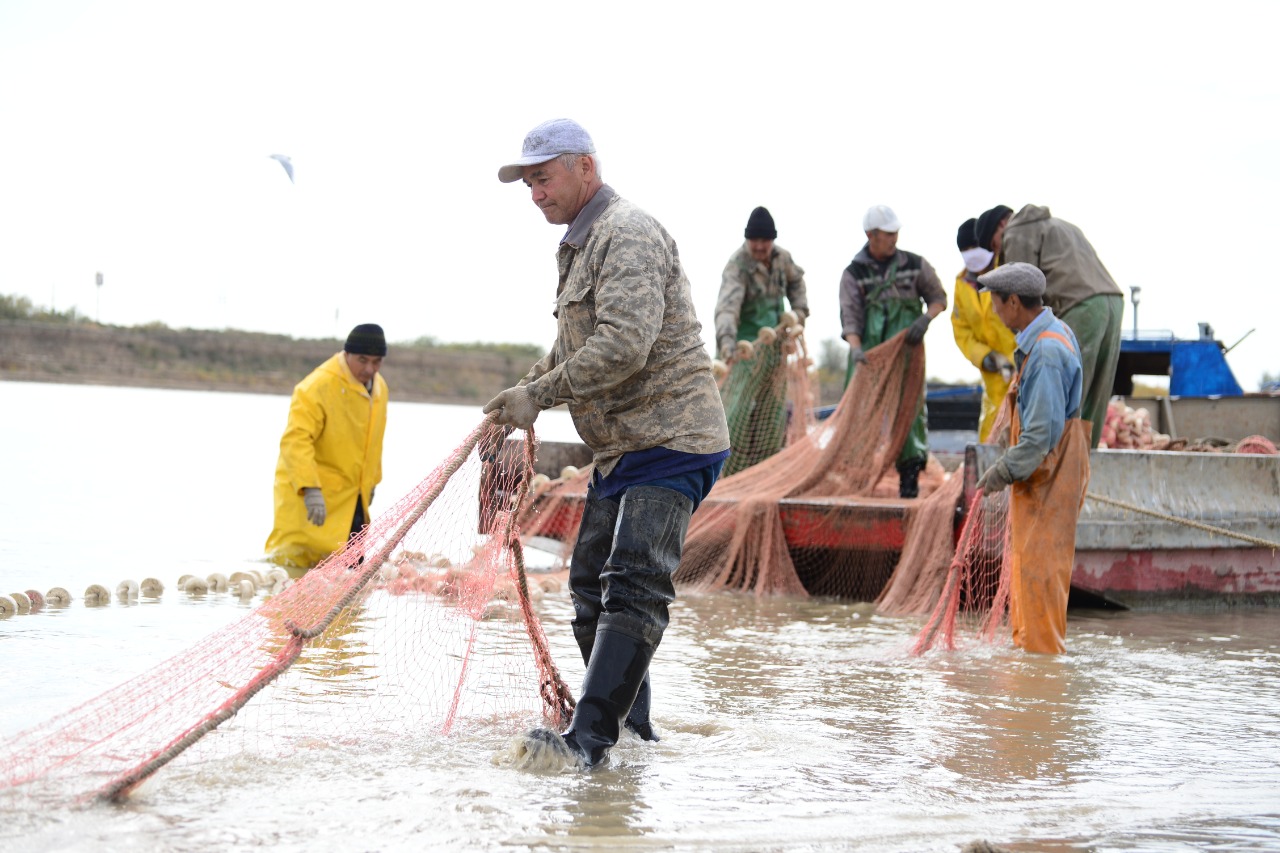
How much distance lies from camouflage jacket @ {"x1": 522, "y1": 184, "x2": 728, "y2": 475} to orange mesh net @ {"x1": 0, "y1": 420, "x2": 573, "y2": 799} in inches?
15.9

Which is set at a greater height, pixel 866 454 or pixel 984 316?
pixel 984 316

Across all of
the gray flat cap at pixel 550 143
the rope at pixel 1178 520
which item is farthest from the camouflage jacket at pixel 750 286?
the gray flat cap at pixel 550 143

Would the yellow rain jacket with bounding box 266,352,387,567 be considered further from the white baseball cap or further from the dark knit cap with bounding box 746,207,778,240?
the white baseball cap

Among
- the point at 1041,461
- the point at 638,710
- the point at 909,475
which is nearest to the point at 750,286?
the point at 909,475

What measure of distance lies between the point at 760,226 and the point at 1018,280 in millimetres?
3956

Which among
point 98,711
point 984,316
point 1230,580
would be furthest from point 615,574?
point 1230,580

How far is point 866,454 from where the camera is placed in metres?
9.16

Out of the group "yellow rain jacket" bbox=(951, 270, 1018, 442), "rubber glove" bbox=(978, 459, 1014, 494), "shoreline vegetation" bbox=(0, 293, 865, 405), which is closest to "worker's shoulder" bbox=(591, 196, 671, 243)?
"rubber glove" bbox=(978, 459, 1014, 494)

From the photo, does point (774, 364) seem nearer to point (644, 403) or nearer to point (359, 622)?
point (359, 622)

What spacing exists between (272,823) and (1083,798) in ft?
6.83

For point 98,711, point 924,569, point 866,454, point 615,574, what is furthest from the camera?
point 866,454

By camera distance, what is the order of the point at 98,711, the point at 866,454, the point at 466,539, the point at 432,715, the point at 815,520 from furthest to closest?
1. the point at 866,454
2. the point at 815,520
3. the point at 466,539
4. the point at 432,715
5. the point at 98,711

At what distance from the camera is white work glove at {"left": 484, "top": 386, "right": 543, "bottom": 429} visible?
3.78 m

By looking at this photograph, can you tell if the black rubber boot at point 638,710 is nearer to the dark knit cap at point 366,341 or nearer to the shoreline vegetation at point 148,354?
the dark knit cap at point 366,341
